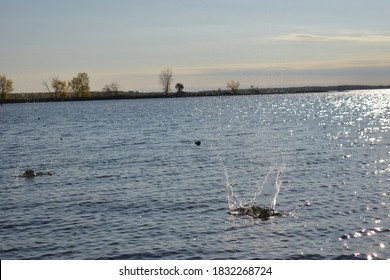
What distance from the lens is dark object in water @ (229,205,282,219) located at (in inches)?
1110

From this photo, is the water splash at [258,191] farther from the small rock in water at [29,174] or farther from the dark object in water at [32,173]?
the small rock in water at [29,174]

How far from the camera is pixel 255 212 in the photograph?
1133 inches

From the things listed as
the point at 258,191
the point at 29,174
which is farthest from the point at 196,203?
the point at 29,174

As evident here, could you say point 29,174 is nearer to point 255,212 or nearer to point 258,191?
point 258,191

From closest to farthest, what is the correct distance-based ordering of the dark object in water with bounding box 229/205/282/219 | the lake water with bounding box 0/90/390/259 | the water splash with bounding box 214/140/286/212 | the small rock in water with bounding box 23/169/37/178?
1. the lake water with bounding box 0/90/390/259
2. the dark object in water with bounding box 229/205/282/219
3. the water splash with bounding box 214/140/286/212
4. the small rock in water with bounding box 23/169/37/178

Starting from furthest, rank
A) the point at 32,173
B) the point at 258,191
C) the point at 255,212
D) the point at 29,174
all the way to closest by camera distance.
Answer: the point at 32,173, the point at 29,174, the point at 258,191, the point at 255,212

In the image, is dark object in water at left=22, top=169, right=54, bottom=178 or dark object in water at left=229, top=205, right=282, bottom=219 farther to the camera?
dark object in water at left=22, top=169, right=54, bottom=178

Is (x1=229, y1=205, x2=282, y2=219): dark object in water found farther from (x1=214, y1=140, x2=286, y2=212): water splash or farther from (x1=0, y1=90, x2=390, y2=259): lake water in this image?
(x1=0, y1=90, x2=390, y2=259): lake water

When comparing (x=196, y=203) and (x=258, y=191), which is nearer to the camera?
(x=196, y=203)

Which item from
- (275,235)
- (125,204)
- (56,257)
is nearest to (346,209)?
(275,235)

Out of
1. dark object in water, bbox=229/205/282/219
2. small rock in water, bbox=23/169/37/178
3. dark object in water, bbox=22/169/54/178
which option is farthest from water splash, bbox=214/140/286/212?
small rock in water, bbox=23/169/37/178

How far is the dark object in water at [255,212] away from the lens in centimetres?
2819

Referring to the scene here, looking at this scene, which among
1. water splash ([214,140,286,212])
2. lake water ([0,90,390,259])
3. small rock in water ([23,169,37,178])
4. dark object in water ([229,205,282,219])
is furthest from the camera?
small rock in water ([23,169,37,178])

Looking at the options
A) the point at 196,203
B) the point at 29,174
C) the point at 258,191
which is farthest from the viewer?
the point at 29,174
